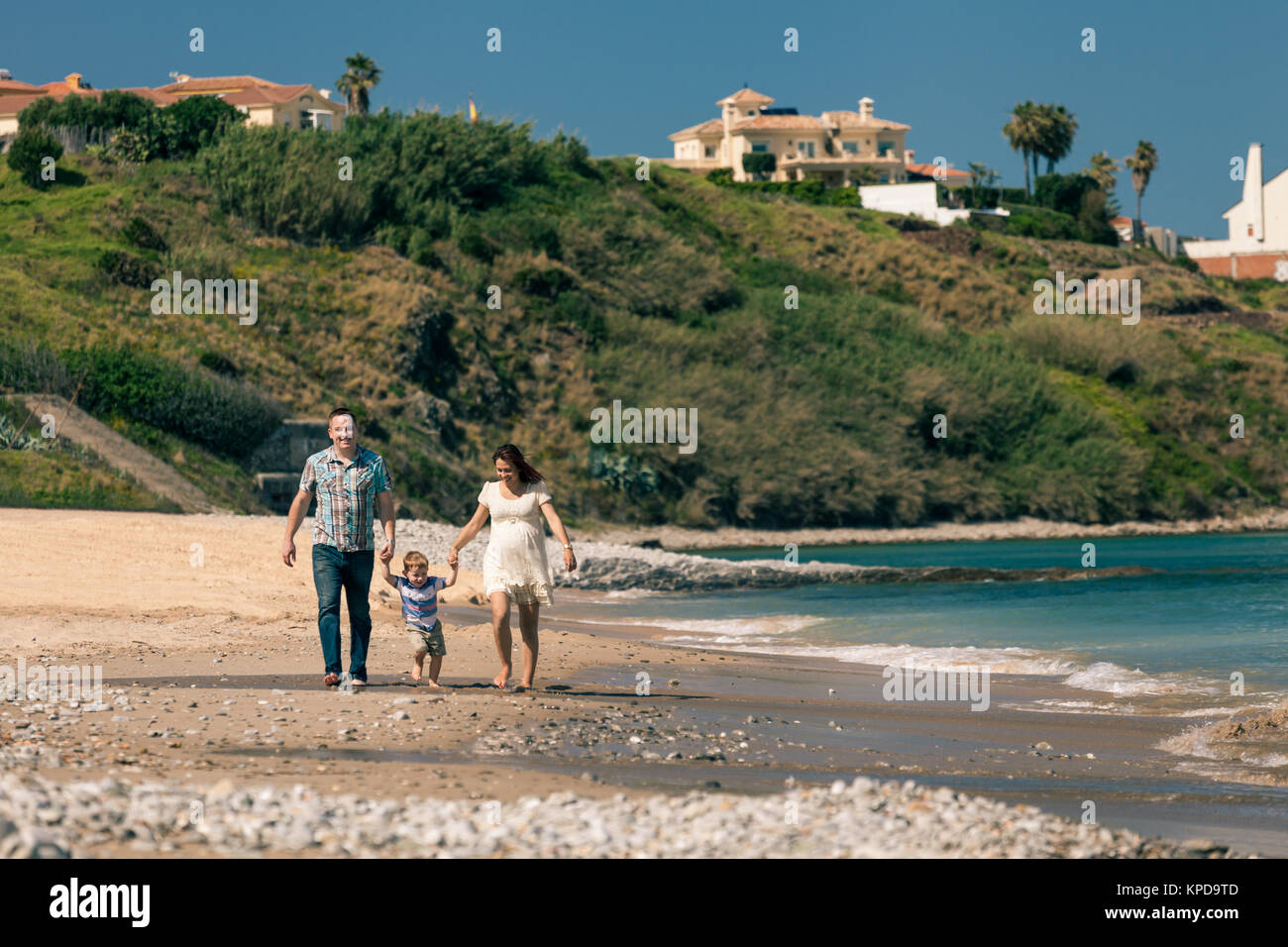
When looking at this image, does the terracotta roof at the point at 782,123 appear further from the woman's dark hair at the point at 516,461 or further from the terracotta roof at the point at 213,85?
the woman's dark hair at the point at 516,461

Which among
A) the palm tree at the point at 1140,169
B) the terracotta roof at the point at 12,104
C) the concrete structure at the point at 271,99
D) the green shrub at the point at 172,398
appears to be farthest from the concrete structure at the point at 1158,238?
the green shrub at the point at 172,398

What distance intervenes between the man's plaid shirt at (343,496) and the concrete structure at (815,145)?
278ft

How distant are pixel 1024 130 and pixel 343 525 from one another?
90388 mm

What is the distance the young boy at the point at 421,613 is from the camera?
997 centimetres

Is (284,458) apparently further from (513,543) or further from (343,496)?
(343,496)

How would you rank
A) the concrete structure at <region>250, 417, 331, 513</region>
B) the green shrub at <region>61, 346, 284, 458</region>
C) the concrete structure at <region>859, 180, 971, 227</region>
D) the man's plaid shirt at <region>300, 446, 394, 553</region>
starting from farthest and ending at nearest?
the concrete structure at <region>859, 180, 971, 227</region>, the concrete structure at <region>250, 417, 331, 513</region>, the green shrub at <region>61, 346, 284, 458</region>, the man's plaid shirt at <region>300, 446, 394, 553</region>

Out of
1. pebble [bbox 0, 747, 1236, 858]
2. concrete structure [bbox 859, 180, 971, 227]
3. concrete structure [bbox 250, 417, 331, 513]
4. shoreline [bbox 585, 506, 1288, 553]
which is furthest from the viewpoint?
concrete structure [bbox 859, 180, 971, 227]

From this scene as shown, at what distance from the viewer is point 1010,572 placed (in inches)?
1111

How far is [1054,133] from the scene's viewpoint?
9281 cm

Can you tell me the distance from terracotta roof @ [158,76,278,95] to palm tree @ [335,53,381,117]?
12.4m

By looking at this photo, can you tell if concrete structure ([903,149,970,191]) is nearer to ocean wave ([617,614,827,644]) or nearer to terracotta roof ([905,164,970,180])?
terracotta roof ([905,164,970,180])

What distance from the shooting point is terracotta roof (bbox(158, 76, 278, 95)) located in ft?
256

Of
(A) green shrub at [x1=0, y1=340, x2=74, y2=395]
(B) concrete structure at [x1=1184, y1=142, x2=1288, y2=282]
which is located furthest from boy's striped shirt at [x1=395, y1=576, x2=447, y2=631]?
(B) concrete structure at [x1=1184, y1=142, x2=1288, y2=282]
